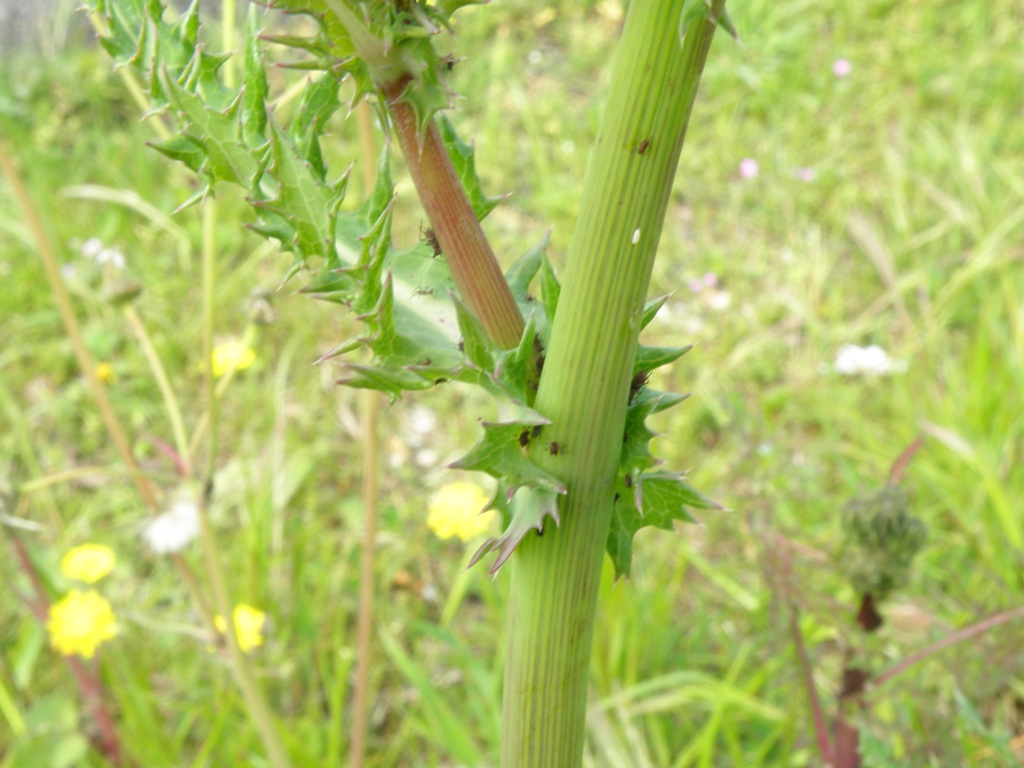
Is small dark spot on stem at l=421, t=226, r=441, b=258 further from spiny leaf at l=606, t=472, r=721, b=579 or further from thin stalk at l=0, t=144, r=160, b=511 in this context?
thin stalk at l=0, t=144, r=160, b=511

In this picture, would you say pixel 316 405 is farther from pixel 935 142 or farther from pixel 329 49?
pixel 935 142

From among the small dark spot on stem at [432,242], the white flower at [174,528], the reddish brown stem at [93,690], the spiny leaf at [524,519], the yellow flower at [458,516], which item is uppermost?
the small dark spot on stem at [432,242]

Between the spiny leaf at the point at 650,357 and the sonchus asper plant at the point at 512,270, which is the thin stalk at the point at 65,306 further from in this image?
the spiny leaf at the point at 650,357

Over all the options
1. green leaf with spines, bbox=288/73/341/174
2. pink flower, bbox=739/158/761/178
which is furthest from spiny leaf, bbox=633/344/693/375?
pink flower, bbox=739/158/761/178

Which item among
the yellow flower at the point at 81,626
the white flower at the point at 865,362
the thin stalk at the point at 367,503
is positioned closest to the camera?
the thin stalk at the point at 367,503

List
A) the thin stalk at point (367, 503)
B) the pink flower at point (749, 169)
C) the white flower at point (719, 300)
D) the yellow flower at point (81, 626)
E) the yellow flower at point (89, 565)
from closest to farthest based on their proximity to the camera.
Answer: the thin stalk at point (367, 503) < the yellow flower at point (81, 626) < the yellow flower at point (89, 565) < the white flower at point (719, 300) < the pink flower at point (749, 169)

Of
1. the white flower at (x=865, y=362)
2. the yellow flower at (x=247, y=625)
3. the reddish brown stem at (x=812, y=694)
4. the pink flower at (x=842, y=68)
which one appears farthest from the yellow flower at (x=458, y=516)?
the pink flower at (x=842, y=68)

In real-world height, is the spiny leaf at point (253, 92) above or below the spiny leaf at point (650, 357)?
above

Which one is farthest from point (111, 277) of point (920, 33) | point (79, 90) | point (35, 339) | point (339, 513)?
point (920, 33)
